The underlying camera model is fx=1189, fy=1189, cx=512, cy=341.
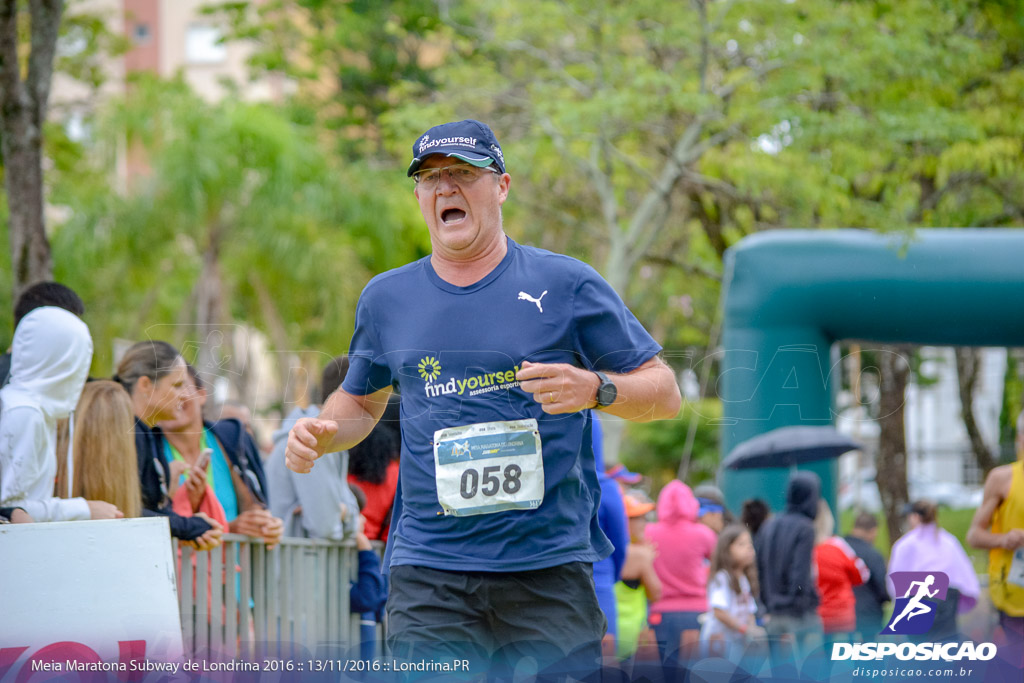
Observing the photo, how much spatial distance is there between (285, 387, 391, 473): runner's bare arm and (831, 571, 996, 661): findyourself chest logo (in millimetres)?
1377

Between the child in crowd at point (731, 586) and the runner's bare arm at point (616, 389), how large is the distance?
4.05m

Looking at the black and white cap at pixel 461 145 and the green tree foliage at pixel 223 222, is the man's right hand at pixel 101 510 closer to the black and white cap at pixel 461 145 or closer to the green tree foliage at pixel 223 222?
the black and white cap at pixel 461 145

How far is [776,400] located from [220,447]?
5.15 meters

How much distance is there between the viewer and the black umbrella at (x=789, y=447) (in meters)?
8.39

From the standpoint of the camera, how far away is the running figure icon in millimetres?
3855

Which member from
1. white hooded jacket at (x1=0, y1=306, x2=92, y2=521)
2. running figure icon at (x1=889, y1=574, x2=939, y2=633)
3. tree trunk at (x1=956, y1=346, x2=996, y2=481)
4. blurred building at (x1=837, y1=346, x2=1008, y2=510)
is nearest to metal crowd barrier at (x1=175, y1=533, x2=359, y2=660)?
white hooded jacket at (x1=0, y1=306, x2=92, y2=521)

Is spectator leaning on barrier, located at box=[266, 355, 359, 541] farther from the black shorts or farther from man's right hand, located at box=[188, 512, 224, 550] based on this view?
the black shorts

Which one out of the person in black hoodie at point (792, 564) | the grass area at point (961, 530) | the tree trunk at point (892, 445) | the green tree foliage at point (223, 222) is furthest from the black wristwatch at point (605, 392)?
the green tree foliage at point (223, 222)

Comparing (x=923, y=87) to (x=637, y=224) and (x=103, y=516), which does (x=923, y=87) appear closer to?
(x=637, y=224)

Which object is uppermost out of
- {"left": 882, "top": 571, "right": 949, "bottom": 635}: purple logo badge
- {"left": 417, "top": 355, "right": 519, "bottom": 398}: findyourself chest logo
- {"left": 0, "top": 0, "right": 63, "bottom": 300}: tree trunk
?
{"left": 0, "top": 0, "right": 63, "bottom": 300}: tree trunk

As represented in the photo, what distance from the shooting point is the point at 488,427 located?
9.50 ft

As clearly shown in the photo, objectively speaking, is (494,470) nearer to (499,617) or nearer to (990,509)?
(499,617)

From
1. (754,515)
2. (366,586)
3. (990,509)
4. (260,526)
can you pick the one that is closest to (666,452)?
(754,515)

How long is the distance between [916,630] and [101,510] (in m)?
2.61
